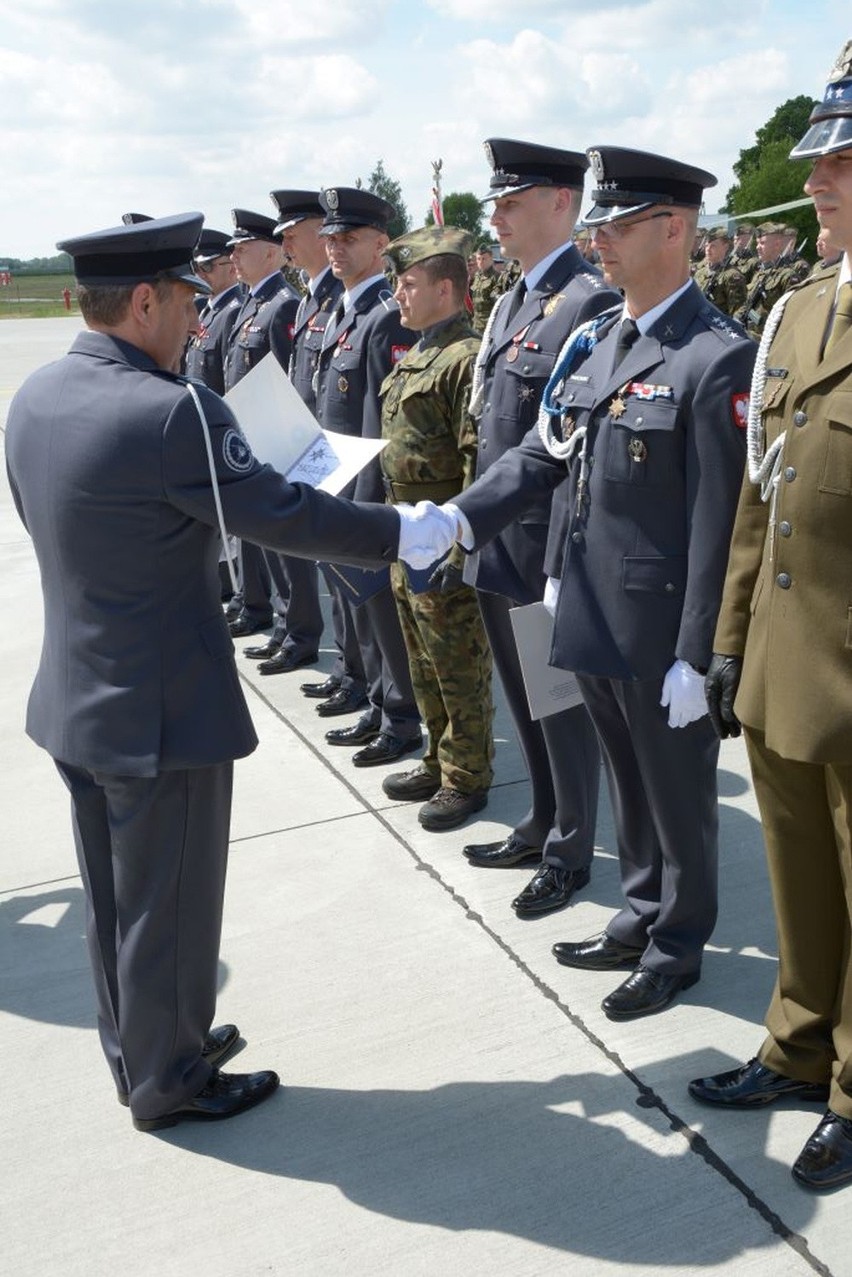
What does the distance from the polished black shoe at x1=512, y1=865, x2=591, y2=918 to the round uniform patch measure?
1714 millimetres

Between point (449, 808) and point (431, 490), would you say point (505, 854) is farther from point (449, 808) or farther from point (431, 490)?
point (431, 490)

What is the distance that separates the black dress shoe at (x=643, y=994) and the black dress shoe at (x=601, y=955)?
0.15 m

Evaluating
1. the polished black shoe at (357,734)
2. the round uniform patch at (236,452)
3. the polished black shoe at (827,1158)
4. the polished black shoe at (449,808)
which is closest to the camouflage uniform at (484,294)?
the polished black shoe at (357,734)

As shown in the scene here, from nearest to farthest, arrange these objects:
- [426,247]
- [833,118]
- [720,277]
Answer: [833,118], [426,247], [720,277]

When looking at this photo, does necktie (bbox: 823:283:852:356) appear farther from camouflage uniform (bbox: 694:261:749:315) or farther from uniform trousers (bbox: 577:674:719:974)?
camouflage uniform (bbox: 694:261:749:315)

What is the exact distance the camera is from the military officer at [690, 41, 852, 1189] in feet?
7.30

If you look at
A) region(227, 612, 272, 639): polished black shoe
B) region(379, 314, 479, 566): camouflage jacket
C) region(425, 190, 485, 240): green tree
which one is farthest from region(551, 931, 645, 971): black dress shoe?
region(425, 190, 485, 240): green tree

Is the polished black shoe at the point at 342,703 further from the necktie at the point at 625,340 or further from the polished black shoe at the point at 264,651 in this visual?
the necktie at the point at 625,340

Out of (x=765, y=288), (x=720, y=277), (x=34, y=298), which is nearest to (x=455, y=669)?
(x=765, y=288)

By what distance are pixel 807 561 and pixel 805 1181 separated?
121 cm

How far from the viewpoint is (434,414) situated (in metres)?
4.06

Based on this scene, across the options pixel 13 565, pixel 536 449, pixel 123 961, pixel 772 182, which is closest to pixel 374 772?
pixel 536 449

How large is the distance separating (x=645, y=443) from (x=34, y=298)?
62444 mm

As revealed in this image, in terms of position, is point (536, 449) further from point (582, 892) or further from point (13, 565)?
point (13, 565)
